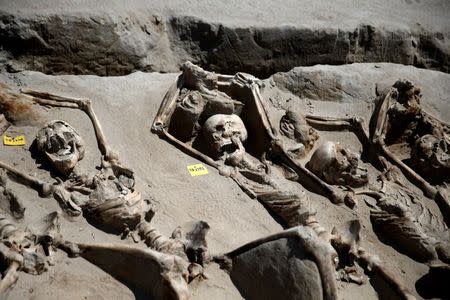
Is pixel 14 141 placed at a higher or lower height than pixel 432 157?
higher

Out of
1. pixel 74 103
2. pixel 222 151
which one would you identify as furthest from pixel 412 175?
pixel 74 103

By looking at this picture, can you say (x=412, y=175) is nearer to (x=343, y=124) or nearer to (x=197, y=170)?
(x=343, y=124)

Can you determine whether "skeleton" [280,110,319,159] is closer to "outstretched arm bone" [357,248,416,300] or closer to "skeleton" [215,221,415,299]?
"outstretched arm bone" [357,248,416,300]

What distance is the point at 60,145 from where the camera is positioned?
3.71m

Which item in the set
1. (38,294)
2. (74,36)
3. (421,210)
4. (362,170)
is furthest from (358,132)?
(38,294)

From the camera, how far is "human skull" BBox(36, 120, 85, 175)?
3654 mm

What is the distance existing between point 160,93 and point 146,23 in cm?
82

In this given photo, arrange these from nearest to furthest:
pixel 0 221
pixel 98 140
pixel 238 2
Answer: pixel 0 221 < pixel 98 140 < pixel 238 2

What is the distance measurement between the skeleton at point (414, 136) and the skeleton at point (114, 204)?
2.20m

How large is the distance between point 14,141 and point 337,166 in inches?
101

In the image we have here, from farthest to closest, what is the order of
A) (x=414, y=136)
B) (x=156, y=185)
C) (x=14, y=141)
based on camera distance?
(x=414, y=136) < (x=156, y=185) < (x=14, y=141)

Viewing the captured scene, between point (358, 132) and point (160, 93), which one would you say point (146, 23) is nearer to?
point (160, 93)

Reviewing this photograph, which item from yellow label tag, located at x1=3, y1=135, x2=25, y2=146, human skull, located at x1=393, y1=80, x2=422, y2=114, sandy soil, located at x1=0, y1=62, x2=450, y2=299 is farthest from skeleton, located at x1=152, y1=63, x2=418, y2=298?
yellow label tag, located at x1=3, y1=135, x2=25, y2=146

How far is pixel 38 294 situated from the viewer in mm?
2861
